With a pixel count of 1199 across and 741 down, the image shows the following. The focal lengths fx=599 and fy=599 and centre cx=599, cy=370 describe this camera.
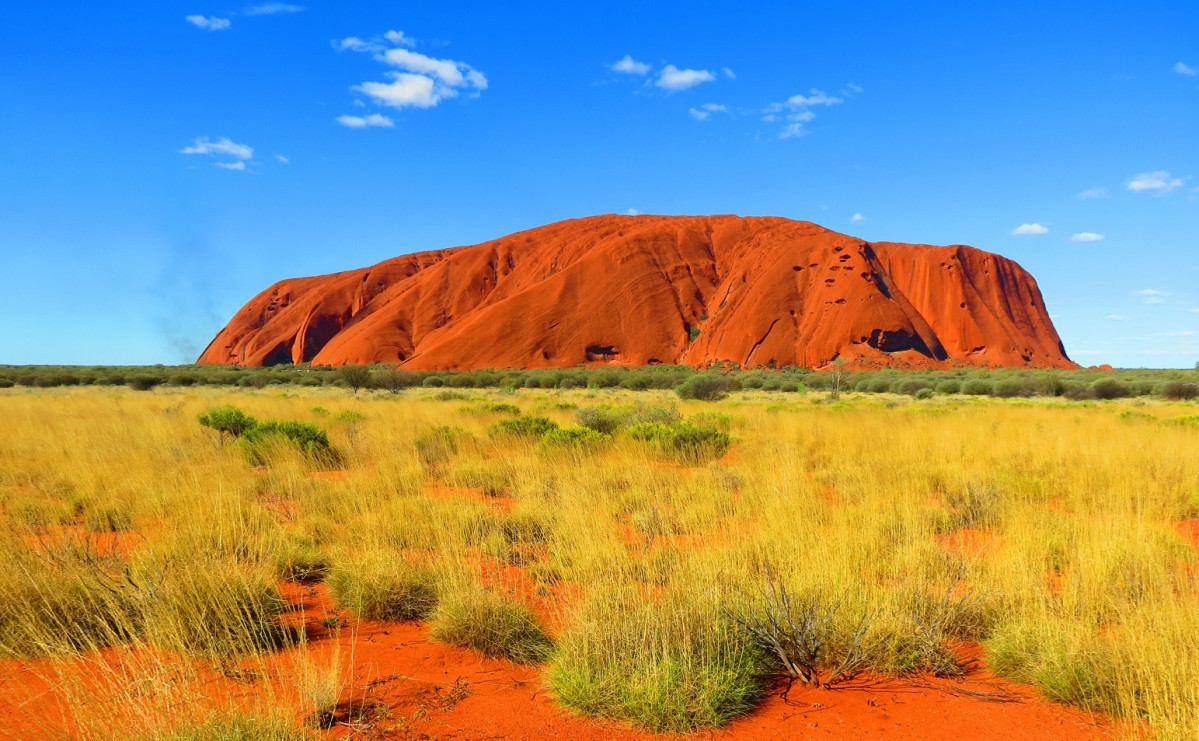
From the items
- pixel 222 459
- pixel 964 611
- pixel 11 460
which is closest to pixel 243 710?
pixel 964 611

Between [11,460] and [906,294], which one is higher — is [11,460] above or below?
below

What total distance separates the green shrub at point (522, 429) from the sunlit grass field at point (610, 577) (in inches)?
85.6

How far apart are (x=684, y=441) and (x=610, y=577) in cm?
640

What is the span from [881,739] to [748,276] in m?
70.4

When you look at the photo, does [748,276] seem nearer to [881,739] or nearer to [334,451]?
[334,451]

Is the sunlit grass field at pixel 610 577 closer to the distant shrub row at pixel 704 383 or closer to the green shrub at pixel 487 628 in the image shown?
the green shrub at pixel 487 628

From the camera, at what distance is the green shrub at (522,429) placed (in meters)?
10.9

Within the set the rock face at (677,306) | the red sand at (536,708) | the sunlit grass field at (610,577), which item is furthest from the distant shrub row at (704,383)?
the red sand at (536,708)

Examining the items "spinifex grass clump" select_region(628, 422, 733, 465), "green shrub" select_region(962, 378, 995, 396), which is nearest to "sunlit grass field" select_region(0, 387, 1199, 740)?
"spinifex grass clump" select_region(628, 422, 733, 465)

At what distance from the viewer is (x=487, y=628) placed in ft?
11.9

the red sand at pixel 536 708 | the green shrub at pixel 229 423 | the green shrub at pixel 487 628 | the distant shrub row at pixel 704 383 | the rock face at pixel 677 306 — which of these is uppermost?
the rock face at pixel 677 306

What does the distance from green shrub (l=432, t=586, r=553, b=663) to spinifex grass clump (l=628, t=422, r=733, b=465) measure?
6.01 m

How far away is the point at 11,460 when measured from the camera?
329 inches

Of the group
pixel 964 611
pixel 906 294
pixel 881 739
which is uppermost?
pixel 906 294
